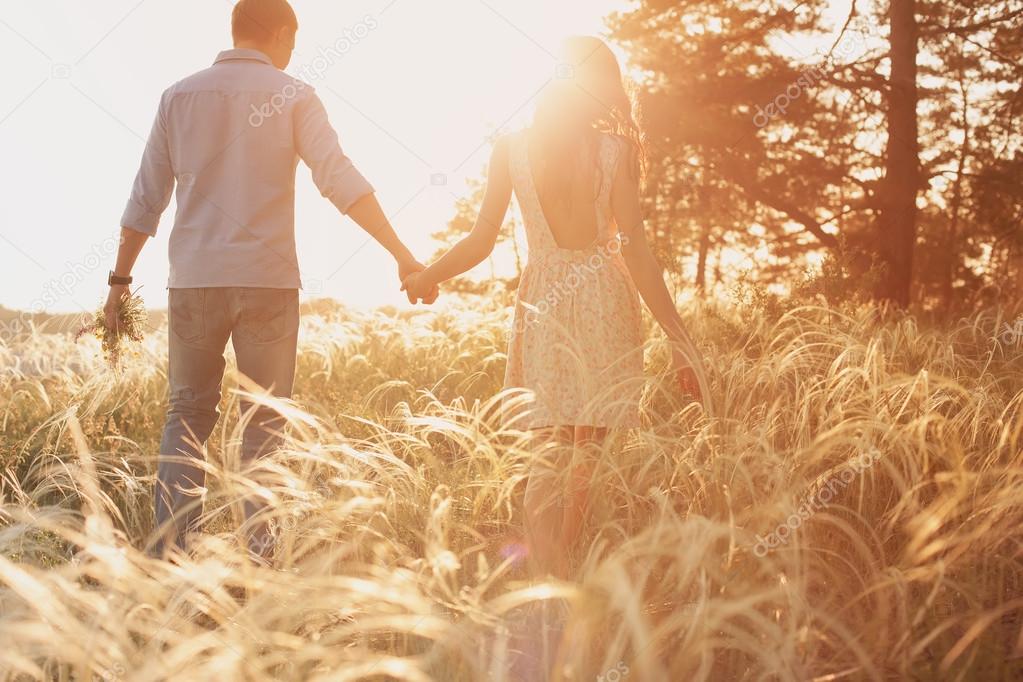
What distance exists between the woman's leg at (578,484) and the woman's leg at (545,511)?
0.02m

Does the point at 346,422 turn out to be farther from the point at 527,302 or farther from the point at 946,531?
the point at 946,531

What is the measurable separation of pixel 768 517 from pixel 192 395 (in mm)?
2294

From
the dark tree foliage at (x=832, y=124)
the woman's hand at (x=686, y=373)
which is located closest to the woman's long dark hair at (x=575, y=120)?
the woman's hand at (x=686, y=373)

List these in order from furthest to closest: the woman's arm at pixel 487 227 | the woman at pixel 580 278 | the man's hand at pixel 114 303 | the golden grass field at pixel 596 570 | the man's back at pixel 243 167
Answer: the man's hand at pixel 114 303
the man's back at pixel 243 167
the woman's arm at pixel 487 227
the woman at pixel 580 278
the golden grass field at pixel 596 570

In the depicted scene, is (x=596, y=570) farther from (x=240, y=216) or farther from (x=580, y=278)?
(x=240, y=216)

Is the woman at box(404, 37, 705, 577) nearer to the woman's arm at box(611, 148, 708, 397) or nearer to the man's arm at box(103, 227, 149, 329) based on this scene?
the woman's arm at box(611, 148, 708, 397)

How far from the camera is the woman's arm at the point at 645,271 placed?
300 cm

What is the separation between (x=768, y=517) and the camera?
8.46 ft

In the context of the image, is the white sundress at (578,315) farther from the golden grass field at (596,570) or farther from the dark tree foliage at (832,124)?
the dark tree foliage at (832,124)

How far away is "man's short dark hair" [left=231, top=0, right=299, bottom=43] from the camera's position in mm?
3637

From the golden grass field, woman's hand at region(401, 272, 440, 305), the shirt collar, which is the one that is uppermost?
the shirt collar

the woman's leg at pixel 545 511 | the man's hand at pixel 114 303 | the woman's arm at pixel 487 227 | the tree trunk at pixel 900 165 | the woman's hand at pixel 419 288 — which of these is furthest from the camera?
the tree trunk at pixel 900 165

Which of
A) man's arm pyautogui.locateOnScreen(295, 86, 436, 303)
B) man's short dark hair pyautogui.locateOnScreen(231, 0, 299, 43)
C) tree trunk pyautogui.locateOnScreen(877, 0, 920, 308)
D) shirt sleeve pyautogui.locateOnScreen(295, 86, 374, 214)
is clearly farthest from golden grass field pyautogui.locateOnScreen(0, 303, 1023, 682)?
tree trunk pyautogui.locateOnScreen(877, 0, 920, 308)

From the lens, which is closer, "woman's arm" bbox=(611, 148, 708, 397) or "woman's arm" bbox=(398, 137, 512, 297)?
"woman's arm" bbox=(611, 148, 708, 397)
